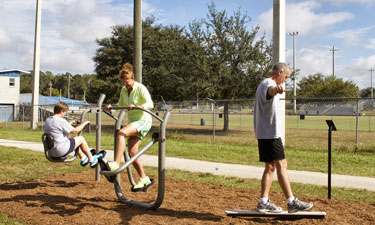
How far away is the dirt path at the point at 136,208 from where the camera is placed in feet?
14.3

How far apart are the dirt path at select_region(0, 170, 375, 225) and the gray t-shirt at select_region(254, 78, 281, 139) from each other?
108 centimetres

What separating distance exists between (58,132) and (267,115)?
318 cm

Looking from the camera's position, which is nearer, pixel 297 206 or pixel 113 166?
pixel 297 206

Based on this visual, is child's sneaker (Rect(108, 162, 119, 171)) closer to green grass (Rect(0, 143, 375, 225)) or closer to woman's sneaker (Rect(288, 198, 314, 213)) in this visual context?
green grass (Rect(0, 143, 375, 225))

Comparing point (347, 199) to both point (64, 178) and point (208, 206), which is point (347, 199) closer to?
point (208, 206)

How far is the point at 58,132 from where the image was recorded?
213 inches

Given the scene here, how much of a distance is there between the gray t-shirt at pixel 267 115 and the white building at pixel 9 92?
40.1m

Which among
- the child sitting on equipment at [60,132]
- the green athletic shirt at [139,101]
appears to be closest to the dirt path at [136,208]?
the child sitting on equipment at [60,132]

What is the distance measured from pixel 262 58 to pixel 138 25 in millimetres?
12338

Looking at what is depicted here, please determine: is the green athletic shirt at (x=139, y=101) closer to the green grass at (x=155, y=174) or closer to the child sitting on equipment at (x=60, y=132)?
the child sitting on equipment at (x=60, y=132)

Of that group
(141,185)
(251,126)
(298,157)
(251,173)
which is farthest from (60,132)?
(251,126)

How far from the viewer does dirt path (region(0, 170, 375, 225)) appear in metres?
4.37

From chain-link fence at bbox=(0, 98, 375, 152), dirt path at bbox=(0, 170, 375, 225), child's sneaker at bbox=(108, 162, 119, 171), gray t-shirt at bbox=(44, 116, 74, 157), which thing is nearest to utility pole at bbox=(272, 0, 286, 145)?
chain-link fence at bbox=(0, 98, 375, 152)

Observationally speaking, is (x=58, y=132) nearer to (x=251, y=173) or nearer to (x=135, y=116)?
(x=135, y=116)
